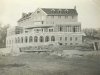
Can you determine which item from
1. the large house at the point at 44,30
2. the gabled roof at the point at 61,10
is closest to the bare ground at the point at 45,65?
the large house at the point at 44,30

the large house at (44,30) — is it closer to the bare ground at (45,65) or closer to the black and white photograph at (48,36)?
the black and white photograph at (48,36)

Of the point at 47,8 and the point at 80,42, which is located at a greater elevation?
the point at 47,8

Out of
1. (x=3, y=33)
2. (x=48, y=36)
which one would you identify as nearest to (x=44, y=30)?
(x=48, y=36)

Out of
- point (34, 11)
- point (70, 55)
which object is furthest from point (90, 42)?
point (34, 11)

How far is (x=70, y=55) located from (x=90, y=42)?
442mm

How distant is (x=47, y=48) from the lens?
10.6ft

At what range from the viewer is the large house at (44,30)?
3.24 metres

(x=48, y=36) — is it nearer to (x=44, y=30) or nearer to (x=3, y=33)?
(x=44, y=30)

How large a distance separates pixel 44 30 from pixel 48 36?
13 centimetres

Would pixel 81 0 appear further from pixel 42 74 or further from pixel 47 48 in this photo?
pixel 42 74

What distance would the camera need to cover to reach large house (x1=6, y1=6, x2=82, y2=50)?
3242 millimetres

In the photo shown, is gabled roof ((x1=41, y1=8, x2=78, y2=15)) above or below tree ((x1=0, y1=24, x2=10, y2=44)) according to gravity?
above

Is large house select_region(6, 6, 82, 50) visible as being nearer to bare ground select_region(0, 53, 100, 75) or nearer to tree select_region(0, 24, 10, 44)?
tree select_region(0, 24, 10, 44)

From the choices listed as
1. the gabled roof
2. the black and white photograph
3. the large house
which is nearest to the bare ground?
the black and white photograph
